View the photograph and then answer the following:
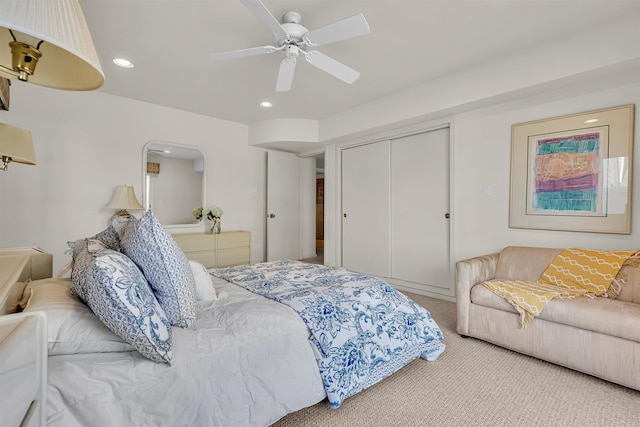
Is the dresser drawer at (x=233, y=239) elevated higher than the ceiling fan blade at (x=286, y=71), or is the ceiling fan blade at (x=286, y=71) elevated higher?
the ceiling fan blade at (x=286, y=71)

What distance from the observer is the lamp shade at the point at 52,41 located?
48 centimetres

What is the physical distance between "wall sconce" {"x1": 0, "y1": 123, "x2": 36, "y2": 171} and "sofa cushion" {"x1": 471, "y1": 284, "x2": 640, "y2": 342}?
125 inches

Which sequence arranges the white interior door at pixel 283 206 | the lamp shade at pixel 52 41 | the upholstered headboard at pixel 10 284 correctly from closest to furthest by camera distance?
the lamp shade at pixel 52 41 < the upholstered headboard at pixel 10 284 < the white interior door at pixel 283 206

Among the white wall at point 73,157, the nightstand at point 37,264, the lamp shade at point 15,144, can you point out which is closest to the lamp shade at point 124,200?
the white wall at point 73,157

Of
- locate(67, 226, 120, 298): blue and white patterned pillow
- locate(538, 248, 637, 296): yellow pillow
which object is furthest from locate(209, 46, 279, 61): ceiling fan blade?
locate(538, 248, 637, 296): yellow pillow

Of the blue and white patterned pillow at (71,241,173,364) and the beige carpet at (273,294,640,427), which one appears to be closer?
the blue and white patterned pillow at (71,241,173,364)

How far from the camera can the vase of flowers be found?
4219 millimetres

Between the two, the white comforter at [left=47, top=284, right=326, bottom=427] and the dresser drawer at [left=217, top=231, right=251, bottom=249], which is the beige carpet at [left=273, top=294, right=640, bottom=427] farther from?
the dresser drawer at [left=217, top=231, right=251, bottom=249]

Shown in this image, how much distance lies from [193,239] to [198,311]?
8.56 ft

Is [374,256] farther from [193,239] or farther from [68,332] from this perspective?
[68,332]

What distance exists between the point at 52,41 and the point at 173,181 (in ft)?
12.9

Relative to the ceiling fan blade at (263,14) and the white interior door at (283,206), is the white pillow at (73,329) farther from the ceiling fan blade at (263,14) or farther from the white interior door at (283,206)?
the white interior door at (283,206)

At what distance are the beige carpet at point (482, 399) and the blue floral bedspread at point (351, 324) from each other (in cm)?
10

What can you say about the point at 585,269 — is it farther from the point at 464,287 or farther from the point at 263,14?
the point at 263,14
